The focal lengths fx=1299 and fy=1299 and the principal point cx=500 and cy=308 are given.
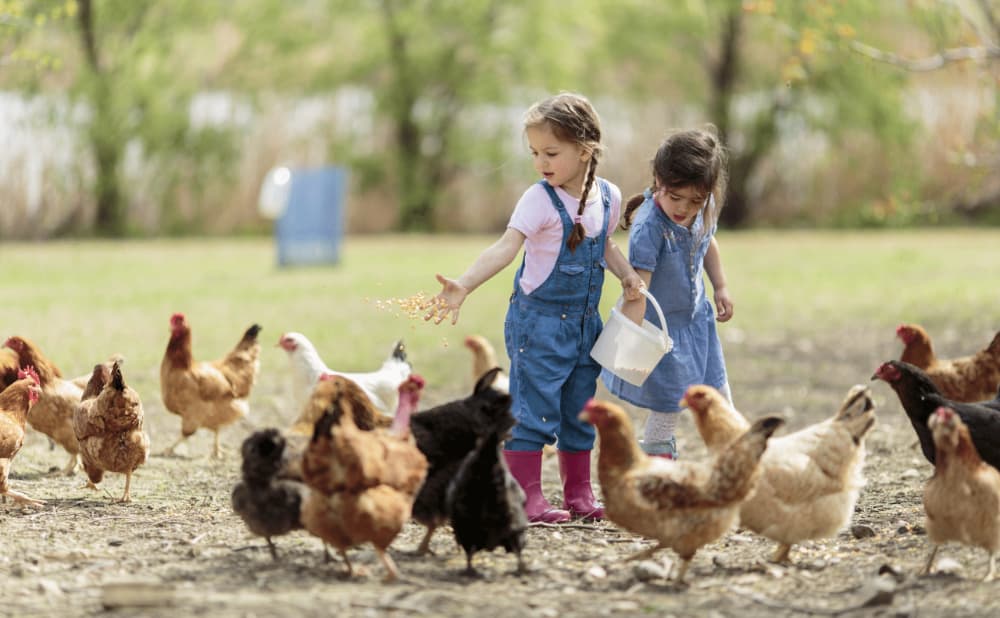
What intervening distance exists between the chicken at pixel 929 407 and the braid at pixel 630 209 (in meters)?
1.33

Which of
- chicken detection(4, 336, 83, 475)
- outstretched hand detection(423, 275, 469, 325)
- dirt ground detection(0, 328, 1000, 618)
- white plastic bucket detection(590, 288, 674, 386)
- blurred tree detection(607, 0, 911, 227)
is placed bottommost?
dirt ground detection(0, 328, 1000, 618)

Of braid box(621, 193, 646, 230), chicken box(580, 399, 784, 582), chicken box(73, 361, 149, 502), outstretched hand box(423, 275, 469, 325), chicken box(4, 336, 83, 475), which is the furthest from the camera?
chicken box(4, 336, 83, 475)

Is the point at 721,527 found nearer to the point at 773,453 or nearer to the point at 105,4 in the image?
the point at 773,453

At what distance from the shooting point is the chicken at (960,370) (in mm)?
7148

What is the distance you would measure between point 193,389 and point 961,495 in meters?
4.41

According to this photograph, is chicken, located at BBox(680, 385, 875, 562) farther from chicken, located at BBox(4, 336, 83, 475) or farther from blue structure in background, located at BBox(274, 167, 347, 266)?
blue structure in background, located at BBox(274, 167, 347, 266)

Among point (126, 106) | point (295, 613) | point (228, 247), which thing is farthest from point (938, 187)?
point (295, 613)

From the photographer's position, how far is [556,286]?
5.78m

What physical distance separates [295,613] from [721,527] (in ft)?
5.13

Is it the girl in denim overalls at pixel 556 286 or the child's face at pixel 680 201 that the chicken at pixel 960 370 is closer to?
the child's face at pixel 680 201

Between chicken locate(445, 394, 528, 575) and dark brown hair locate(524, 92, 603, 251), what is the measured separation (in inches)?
51.8

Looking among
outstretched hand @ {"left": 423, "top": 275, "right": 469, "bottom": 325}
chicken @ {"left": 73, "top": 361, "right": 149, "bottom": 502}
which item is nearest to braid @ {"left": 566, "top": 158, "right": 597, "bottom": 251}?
outstretched hand @ {"left": 423, "top": 275, "right": 469, "bottom": 325}

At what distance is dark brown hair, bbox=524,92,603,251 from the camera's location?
224 inches

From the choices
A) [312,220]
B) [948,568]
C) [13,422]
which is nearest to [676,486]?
[948,568]
